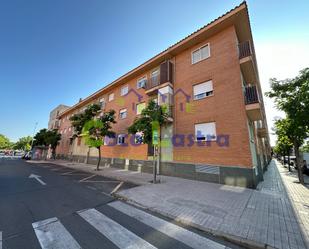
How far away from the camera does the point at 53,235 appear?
318cm

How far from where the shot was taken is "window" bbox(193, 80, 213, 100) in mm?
10177

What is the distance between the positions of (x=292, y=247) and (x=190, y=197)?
3350mm

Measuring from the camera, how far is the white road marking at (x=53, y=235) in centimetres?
286

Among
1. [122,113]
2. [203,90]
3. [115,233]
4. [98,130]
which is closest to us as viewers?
[115,233]

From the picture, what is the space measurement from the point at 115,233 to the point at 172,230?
1.34 m

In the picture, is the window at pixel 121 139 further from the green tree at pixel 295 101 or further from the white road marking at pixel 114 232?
the green tree at pixel 295 101

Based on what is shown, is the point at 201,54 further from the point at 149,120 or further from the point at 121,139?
the point at 121,139

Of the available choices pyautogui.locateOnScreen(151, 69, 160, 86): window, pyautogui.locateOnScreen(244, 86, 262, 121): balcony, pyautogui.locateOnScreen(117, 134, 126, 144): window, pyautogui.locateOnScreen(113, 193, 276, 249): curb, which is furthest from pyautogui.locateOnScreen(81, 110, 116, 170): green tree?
pyautogui.locateOnScreen(244, 86, 262, 121): balcony

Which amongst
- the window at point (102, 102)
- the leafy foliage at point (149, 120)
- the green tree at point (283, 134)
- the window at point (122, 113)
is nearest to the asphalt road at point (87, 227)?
the leafy foliage at point (149, 120)

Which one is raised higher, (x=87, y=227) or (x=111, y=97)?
(x=111, y=97)

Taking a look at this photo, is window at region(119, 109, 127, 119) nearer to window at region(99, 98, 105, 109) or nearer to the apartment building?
the apartment building

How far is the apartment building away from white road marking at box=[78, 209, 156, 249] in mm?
6794

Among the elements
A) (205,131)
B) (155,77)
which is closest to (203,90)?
(205,131)

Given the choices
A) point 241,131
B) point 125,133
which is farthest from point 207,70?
point 125,133
